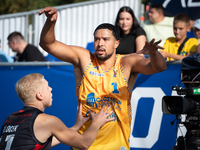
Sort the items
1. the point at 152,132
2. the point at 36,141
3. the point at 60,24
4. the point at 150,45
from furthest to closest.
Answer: the point at 60,24
the point at 152,132
the point at 150,45
the point at 36,141

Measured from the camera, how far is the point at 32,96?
270 centimetres

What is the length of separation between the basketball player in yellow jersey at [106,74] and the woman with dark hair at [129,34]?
0.97 metres

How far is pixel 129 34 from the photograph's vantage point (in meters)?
4.46

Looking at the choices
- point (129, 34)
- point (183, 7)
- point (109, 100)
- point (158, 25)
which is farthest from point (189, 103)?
point (183, 7)

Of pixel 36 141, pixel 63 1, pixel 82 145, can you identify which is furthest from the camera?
pixel 63 1

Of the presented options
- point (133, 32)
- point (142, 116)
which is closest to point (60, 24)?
point (133, 32)

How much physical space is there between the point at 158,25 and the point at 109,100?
A: 3.52m

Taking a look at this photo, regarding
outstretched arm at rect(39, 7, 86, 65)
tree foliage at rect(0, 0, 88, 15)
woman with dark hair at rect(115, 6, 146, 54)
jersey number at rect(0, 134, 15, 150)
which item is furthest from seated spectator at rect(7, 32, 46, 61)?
tree foliage at rect(0, 0, 88, 15)

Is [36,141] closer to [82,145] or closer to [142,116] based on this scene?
[82,145]

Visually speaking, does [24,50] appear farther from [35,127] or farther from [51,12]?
[35,127]

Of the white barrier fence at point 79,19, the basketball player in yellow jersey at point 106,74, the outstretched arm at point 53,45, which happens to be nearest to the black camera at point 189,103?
the basketball player in yellow jersey at point 106,74

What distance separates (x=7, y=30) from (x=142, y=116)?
5526mm

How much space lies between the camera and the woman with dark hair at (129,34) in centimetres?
433

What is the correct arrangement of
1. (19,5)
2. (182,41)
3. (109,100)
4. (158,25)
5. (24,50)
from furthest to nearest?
(19,5) → (158,25) → (24,50) → (182,41) → (109,100)
